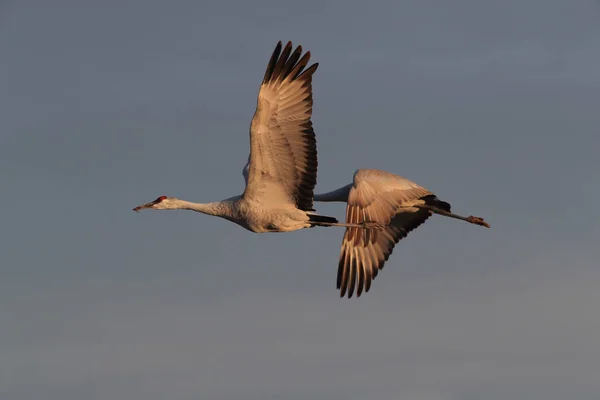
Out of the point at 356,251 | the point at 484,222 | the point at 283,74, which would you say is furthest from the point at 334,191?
the point at 283,74

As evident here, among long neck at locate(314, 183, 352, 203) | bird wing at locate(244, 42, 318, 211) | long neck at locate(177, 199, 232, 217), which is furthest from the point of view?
long neck at locate(314, 183, 352, 203)

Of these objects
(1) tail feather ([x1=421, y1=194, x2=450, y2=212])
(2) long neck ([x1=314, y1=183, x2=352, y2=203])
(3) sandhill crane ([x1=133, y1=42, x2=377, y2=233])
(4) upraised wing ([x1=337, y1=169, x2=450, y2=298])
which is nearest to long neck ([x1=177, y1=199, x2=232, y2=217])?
(3) sandhill crane ([x1=133, y1=42, x2=377, y2=233])

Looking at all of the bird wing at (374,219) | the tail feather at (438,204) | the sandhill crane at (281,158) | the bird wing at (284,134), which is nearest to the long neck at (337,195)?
the bird wing at (374,219)

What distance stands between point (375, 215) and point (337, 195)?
5.78 feet

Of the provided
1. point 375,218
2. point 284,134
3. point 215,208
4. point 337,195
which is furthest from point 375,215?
point 284,134

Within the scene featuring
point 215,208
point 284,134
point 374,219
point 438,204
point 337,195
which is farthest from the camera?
point 438,204

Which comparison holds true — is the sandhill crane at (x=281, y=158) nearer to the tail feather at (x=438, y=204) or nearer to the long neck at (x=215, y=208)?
the long neck at (x=215, y=208)

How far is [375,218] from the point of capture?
30797 millimetres

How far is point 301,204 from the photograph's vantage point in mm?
28016

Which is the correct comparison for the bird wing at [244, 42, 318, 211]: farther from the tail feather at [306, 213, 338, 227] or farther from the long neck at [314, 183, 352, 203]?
the long neck at [314, 183, 352, 203]

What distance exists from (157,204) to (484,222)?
26.9 feet

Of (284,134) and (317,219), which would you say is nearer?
(284,134)

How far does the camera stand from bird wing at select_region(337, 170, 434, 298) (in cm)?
3081

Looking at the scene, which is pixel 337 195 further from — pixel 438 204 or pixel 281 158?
pixel 281 158
